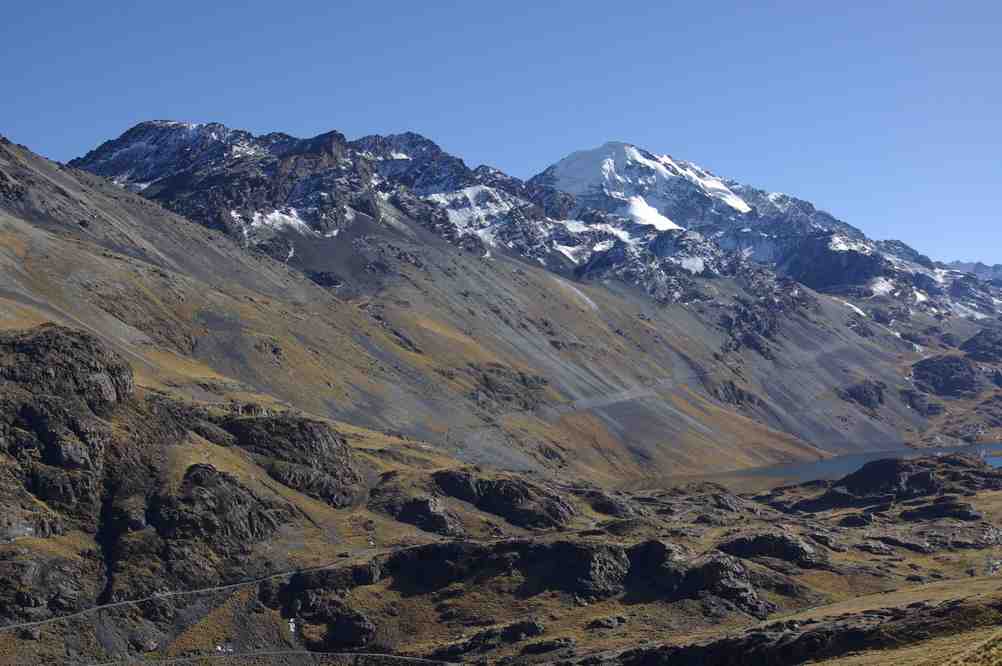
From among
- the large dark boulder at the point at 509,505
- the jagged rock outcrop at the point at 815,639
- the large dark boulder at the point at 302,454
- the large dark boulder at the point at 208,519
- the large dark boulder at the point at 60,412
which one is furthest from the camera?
the large dark boulder at the point at 509,505

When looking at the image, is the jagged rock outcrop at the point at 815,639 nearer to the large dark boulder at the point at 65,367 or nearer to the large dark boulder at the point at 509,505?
the large dark boulder at the point at 509,505

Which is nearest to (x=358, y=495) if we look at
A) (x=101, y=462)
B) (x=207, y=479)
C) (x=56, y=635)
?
(x=207, y=479)

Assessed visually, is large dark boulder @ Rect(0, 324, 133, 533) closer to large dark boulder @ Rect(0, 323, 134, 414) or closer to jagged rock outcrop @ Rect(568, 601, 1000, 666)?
large dark boulder @ Rect(0, 323, 134, 414)

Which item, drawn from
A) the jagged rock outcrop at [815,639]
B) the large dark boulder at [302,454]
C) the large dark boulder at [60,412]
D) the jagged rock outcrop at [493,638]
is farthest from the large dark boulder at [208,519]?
the jagged rock outcrop at [815,639]

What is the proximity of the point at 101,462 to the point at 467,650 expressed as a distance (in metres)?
62.3

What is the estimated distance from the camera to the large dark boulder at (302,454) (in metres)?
182

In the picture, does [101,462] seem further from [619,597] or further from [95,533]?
[619,597]

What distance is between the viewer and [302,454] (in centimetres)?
18700

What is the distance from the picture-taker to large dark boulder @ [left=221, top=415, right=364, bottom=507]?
596ft

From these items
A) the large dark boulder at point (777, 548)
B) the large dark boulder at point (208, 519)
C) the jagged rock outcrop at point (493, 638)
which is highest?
the large dark boulder at point (777, 548)

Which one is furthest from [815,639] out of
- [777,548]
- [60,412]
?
[60,412]

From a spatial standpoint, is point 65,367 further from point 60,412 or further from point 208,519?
point 208,519

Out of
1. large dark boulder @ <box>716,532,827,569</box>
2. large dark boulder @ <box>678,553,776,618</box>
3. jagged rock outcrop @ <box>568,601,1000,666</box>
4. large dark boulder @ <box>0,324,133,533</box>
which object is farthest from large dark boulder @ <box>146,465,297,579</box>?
large dark boulder @ <box>716,532,827,569</box>

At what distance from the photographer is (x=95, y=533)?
14688 cm
